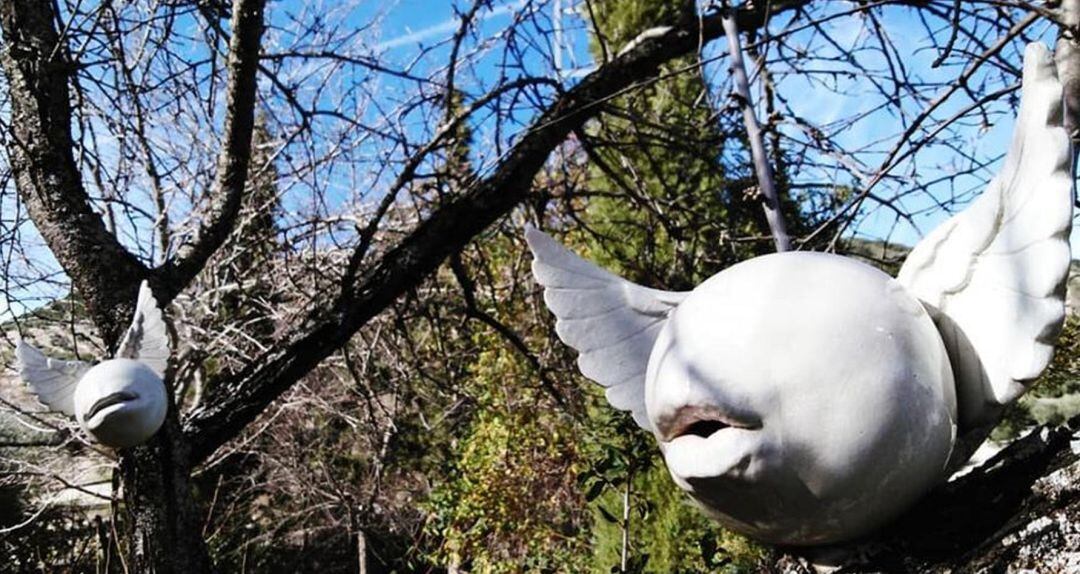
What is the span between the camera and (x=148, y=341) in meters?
2.97

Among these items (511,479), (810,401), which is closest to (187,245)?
(810,401)

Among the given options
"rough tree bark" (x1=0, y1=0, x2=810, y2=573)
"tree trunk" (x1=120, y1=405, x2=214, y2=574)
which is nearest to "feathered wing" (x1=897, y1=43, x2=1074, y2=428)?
"rough tree bark" (x1=0, y1=0, x2=810, y2=573)

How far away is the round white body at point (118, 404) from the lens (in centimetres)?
254

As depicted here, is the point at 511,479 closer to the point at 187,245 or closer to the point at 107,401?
the point at 187,245

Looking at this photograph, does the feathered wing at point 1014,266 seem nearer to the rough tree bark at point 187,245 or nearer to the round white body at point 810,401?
the round white body at point 810,401

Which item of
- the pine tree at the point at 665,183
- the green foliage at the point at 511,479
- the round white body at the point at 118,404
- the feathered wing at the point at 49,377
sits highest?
the pine tree at the point at 665,183

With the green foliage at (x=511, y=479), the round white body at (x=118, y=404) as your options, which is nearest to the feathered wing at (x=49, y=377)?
the round white body at (x=118, y=404)

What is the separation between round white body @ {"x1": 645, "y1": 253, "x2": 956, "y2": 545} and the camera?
4.22 ft

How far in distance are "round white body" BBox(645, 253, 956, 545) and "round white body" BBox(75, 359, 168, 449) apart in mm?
1707

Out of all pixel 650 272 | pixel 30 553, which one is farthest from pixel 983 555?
pixel 30 553

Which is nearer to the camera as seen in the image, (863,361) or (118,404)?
(863,361)

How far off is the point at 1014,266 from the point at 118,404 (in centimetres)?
218

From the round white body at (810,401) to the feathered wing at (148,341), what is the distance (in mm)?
2050

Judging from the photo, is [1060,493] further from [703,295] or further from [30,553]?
[30,553]
